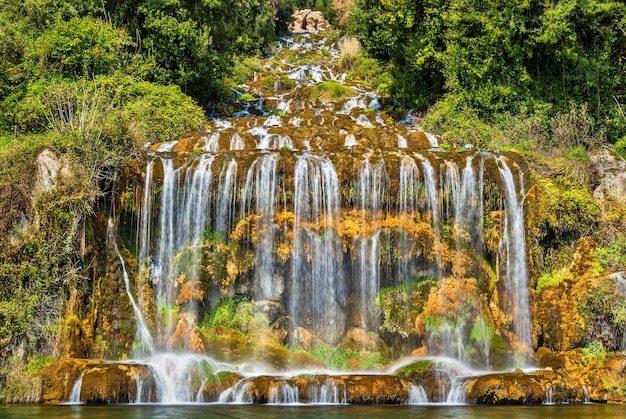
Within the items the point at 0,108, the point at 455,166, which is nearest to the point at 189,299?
the point at 455,166

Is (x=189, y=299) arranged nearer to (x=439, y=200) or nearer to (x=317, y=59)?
(x=439, y=200)

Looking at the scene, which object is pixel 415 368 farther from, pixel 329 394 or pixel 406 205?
pixel 406 205

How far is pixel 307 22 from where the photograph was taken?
209 ft

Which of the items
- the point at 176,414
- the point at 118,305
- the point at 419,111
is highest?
the point at 419,111

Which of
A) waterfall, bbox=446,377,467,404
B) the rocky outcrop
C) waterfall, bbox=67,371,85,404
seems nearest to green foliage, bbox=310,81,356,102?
waterfall, bbox=446,377,467,404

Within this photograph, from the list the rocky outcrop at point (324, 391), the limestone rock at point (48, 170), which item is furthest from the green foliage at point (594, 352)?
the limestone rock at point (48, 170)

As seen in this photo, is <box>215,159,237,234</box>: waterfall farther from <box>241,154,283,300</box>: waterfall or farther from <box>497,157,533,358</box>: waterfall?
<box>497,157,533,358</box>: waterfall

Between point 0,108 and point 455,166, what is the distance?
49.7 ft

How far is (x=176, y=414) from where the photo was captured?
37.9 feet

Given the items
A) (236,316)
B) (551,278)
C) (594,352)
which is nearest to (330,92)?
(236,316)

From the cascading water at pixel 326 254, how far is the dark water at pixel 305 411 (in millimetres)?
3851

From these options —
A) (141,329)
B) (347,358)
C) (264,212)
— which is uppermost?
(264,212)

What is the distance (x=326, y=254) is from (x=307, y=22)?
50.2 meters

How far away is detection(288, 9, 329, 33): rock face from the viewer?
6281 cm
